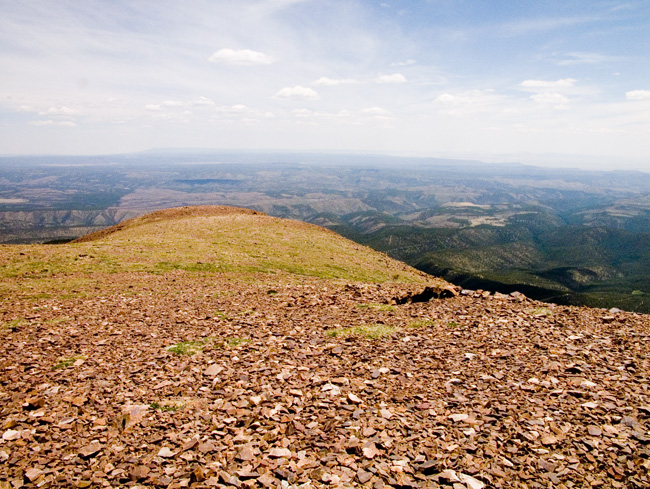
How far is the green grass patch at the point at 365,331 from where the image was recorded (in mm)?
14234

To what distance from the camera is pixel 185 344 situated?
1322cm

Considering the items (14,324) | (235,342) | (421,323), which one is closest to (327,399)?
(235,342)

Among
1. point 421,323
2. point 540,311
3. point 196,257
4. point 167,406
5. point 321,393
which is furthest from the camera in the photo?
point 196,257

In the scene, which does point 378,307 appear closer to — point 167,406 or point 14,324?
point 167,406

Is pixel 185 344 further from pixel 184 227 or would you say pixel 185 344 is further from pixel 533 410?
pixel 184 227

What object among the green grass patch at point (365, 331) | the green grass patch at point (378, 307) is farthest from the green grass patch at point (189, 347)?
the green grass patch at point (378, 307)

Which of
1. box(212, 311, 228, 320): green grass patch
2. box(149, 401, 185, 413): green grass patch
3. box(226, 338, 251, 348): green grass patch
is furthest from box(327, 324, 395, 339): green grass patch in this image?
box(149, 401, 185, 413): green grass patch

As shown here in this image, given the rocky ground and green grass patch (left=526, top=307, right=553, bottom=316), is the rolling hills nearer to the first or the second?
the rocky ground

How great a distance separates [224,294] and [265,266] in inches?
401

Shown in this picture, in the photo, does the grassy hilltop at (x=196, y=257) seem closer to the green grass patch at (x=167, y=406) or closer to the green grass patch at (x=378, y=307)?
the green grass patch at (x=378, y=307)

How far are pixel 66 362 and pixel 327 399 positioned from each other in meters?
8.58

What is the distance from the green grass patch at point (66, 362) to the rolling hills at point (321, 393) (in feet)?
0.26

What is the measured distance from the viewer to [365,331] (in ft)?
48.2

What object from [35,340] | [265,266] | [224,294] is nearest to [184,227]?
[265,266]
